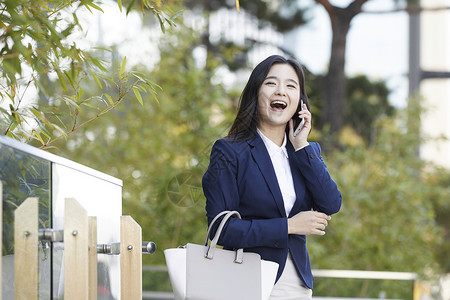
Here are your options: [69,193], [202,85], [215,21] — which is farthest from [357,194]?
[69,193]

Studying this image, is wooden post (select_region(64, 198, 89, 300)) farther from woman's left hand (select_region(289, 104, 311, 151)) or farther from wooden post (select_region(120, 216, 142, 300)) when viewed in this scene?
woman's left hand (select_region(289, 104, 311, 151))

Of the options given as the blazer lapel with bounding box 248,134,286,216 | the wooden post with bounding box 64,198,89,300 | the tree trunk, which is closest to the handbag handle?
the blazer lapel with bounding box 248,134,286,216

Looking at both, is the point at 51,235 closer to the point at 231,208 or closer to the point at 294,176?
the point at 231,208

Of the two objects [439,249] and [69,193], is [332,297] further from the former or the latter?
[439,249]

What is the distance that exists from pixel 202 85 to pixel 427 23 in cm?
1072

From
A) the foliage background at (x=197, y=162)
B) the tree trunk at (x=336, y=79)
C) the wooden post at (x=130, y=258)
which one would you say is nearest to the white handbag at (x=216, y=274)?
the wooden post at (x=130, y=258)

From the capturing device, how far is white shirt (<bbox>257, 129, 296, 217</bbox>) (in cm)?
224

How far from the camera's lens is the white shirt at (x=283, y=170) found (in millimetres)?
2241

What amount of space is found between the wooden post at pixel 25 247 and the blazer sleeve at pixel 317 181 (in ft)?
2.96

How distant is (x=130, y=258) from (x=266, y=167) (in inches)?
19.4

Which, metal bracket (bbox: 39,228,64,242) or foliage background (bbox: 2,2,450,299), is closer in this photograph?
metal bracket (bbox: 39,228,64,242)

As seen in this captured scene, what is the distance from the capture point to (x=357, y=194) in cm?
759

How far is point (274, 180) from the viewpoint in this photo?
222 cm

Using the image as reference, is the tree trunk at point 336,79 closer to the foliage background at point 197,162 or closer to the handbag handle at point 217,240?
the foliage background at point 197,162
